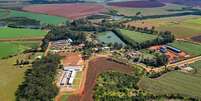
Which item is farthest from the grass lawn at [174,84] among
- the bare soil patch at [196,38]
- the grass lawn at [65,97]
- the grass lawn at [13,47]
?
the grass lawn at [13,47]

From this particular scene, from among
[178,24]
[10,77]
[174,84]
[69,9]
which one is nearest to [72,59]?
[10,77]

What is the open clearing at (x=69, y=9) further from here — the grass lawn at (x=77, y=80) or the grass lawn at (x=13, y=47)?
the grass lawn at (x=77, y=80)

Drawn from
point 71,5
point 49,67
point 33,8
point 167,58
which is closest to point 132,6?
point 71,5

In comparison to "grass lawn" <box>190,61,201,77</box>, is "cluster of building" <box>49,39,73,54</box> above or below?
above

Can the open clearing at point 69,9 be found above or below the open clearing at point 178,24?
above

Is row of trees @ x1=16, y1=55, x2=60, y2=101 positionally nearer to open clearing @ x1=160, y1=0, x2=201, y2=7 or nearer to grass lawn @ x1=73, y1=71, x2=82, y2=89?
grass lawn @ x1=73, y1=71, x2=82, y2=89

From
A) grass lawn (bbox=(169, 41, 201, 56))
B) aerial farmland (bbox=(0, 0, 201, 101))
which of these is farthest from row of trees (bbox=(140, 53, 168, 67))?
grass lawn (bbox=(169, 41, 201, 56))
